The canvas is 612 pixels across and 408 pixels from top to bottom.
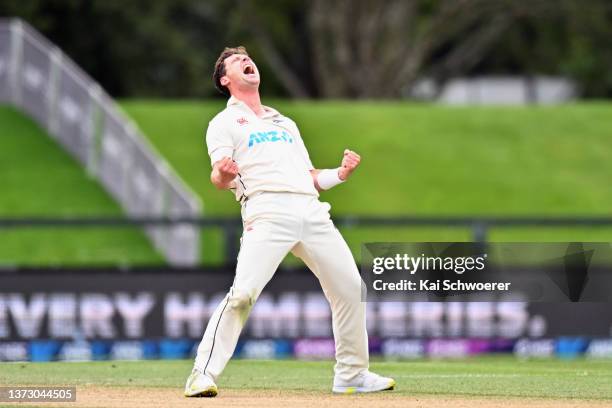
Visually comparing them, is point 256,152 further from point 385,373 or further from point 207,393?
point 385,373

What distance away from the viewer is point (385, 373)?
12453 mm

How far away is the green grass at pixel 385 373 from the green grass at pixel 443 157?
11.1m

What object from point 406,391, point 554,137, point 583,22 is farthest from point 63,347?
point 583,22

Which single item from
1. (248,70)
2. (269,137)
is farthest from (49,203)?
(269,137)

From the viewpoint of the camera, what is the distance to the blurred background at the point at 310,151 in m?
17.1

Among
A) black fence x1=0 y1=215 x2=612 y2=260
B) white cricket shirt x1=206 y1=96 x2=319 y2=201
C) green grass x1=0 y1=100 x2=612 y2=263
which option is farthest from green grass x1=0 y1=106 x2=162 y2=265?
white cricket shirt x1=206 y1=96 x2=319 y2=201

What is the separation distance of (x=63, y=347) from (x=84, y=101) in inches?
348

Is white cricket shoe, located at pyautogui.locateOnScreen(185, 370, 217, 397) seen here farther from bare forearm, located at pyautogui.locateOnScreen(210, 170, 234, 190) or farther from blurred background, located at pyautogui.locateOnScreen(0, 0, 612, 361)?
blurred background, located at pyautogui.locateOnScreen(0, 0, 612, 361)

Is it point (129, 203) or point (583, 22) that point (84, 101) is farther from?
point (583, 22)

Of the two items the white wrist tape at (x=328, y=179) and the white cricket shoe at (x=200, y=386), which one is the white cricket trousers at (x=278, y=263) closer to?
the white cricket shoe at (x=200, y=386)

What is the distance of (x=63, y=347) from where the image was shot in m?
17.0

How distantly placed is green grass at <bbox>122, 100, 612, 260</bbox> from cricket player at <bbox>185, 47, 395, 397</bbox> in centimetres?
1467

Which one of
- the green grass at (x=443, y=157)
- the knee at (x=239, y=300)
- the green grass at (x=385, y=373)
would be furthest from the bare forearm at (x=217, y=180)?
the green grass at (x=443, y=157)

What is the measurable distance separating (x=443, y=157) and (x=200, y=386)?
20.5 metres
